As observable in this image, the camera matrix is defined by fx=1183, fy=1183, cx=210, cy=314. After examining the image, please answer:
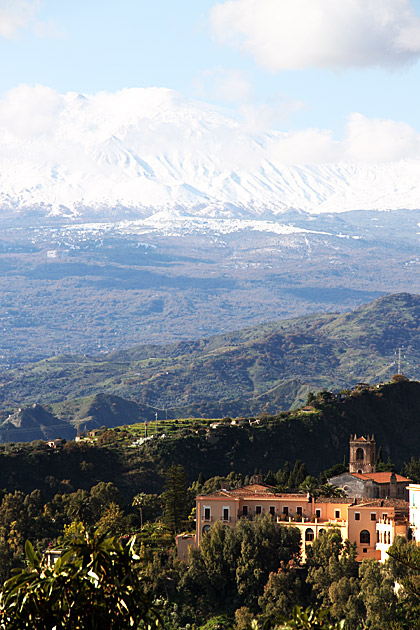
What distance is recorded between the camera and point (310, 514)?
86.9m

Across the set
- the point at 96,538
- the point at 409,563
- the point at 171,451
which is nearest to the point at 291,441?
the point at 171,451

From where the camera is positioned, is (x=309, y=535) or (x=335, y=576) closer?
(x=335, y=576)

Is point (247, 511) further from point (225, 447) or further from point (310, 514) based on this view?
point (225, 447)

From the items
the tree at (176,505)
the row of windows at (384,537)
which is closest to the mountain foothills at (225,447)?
the tree at (176,505)

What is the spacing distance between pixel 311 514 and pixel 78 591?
58545mm

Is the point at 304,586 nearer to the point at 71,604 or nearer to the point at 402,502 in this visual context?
the point at 402,502

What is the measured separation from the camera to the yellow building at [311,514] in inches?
3179

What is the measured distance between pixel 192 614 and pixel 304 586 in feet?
28.9

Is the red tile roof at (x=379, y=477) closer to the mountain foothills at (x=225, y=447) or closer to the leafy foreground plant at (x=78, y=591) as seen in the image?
the mountain foothills at (x=225, y=447)

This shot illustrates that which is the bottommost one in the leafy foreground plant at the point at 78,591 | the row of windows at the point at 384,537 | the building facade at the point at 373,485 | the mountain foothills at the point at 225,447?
the leafy foreground plant at the point at 78,591

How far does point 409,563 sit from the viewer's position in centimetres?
6278

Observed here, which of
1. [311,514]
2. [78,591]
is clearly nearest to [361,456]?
[311,514]

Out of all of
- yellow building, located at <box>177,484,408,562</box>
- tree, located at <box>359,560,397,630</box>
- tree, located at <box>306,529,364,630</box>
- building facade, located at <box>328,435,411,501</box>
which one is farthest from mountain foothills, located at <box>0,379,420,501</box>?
tree, located at <box>359,560,397,630</box>

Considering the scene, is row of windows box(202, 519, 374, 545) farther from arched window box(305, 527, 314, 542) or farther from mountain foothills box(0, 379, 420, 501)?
mountain foothills box(0, 379, 420, 501)
